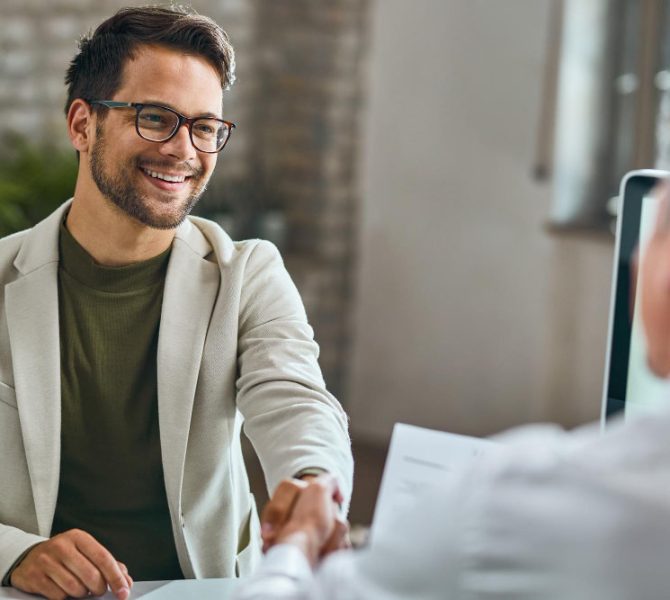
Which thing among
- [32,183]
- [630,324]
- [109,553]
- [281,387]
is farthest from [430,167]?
[109,553]

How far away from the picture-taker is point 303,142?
5.14 metres

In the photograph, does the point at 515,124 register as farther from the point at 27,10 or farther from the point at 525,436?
the point at 525,436

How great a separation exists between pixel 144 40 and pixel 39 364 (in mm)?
499

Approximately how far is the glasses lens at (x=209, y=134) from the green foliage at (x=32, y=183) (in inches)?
84.7

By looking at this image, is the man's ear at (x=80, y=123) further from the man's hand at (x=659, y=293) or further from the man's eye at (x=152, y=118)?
the man's hand at (x=659, y=293)

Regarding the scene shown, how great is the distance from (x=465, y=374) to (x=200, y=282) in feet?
11.0

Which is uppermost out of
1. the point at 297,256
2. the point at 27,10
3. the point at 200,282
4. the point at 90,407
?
the point at 27,10

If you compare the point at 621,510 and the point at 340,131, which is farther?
the point at 340,131

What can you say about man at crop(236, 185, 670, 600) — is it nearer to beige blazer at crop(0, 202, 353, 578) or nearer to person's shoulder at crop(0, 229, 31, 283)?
beige blazer at crop(0, 202, 353, 578)

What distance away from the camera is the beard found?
1.68m

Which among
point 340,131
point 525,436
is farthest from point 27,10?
point 525,436

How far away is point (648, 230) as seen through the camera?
1336 mm

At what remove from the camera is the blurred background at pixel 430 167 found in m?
4.43

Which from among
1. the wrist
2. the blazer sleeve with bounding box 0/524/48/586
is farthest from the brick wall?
the wrist
